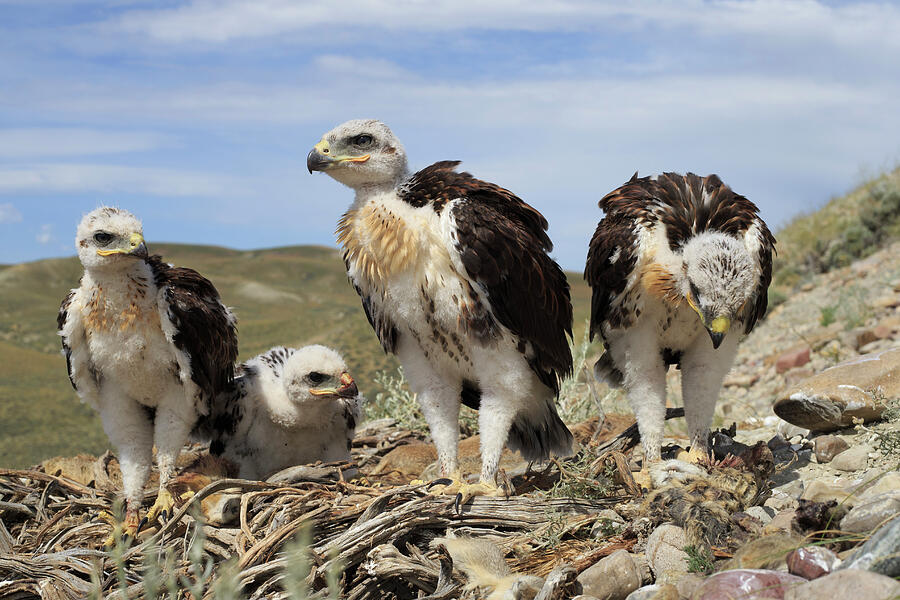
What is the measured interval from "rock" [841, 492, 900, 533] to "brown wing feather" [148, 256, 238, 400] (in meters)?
4.07

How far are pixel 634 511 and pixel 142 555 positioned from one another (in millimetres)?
2895

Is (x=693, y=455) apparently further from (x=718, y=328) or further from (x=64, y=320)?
(x=64, y=320)

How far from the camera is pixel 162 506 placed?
5.80m

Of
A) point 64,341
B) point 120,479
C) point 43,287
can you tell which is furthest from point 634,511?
point 43,287

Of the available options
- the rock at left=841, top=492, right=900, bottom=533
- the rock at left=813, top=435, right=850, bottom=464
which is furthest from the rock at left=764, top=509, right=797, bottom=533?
the rock at left=813, top=435, right=850, bottom=464

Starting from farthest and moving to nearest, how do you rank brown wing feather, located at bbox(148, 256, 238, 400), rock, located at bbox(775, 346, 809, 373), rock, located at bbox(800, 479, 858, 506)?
rock, located at bbox(775, 346, 809, 373) → brown wing feather, located at bbox(148, 256, 238, 400) → rock, located at bbox(800, 479, 858, 506)

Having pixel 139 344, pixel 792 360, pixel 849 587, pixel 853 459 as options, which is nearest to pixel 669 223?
pixel 853 459

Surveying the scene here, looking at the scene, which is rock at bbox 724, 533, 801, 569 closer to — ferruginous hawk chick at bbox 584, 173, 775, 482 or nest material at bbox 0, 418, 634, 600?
nest material at bbox 0, 418, 634, 600

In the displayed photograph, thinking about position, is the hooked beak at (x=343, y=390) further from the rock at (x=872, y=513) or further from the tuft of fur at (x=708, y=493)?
the rock at (x=872, y=513)

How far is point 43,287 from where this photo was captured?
131 feet

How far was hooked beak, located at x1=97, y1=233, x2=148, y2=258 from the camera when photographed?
5.55m

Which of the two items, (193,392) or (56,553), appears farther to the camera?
(193,392)

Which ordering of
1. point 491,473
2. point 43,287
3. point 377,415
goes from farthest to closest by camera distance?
1. point 43,287
2. point 377,415
3. point 491,473

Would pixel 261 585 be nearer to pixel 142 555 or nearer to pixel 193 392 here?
pixel 142 555
